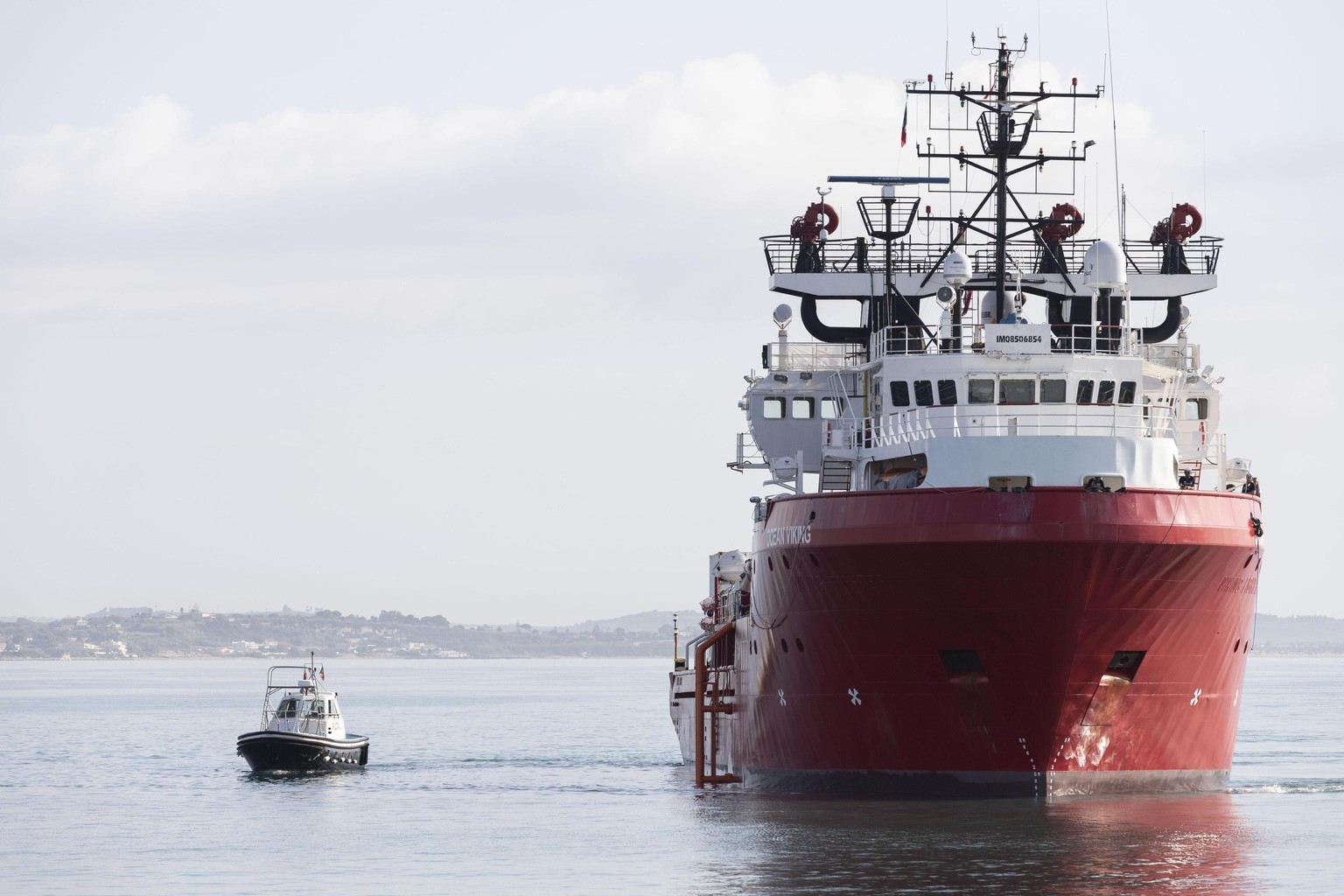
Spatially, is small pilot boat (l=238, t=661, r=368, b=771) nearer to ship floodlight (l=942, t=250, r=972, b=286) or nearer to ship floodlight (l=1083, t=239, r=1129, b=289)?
ship floodlight (l=942, t=250, r=972, b=286)

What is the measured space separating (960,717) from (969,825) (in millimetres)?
2015

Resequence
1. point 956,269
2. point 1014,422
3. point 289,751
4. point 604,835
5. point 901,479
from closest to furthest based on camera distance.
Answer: point 1014,422, point 901,479, point 604,835, point 956,269, point 289,751

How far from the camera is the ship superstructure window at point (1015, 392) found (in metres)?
40.9

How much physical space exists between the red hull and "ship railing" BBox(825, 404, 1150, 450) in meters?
2.55

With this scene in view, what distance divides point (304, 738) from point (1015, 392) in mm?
27044

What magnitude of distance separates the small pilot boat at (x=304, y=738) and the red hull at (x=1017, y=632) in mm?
23493

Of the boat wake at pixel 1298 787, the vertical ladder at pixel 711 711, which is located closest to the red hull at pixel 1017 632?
the vertical ladder at pixel 711 711

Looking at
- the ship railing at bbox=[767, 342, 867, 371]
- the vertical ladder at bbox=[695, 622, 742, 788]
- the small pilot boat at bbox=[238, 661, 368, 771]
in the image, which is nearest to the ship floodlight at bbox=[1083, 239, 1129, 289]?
the ship railing at bbox=[767, 342, 867, 371]

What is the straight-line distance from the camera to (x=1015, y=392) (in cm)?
4100

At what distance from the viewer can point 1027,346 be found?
134 feet

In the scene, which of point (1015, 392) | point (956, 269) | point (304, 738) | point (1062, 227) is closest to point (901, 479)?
point (1015, 392)

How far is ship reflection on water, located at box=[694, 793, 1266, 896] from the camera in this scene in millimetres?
31328

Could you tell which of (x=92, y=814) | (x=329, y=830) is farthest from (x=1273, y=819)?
(x=92, y=814)

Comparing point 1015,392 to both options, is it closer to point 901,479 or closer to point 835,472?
point 901,479
